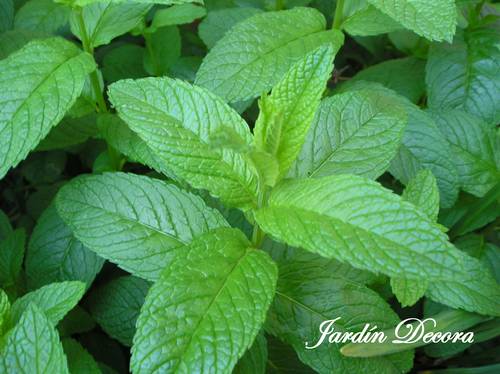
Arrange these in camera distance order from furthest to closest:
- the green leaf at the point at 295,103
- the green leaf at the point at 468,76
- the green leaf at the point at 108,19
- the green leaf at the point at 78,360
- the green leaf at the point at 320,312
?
the green leaf at the point at 468,76 < the green leaf at the point at 108,19 < the green leaf at the point at 78,360 < the green leaf at the point at 320,312 < the green leaf at the point at 295,103

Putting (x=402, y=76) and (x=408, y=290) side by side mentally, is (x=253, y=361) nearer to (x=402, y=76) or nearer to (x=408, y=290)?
(x=408, y=290)

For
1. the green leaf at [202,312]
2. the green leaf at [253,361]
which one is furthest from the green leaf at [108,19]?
the green leaf at [253,361]

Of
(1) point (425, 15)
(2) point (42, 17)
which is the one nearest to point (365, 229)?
(1) point (425, 15)

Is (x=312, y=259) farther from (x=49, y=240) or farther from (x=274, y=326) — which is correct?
(x=49, y=240)

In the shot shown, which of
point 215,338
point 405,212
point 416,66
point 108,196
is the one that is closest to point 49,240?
point 108,196

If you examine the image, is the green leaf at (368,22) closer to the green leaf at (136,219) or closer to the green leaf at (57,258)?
the green leaf at (136,219)

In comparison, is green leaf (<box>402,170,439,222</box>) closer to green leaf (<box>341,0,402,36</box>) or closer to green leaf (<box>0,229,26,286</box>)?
green leaf (<box>341,0,402,36</box>)
